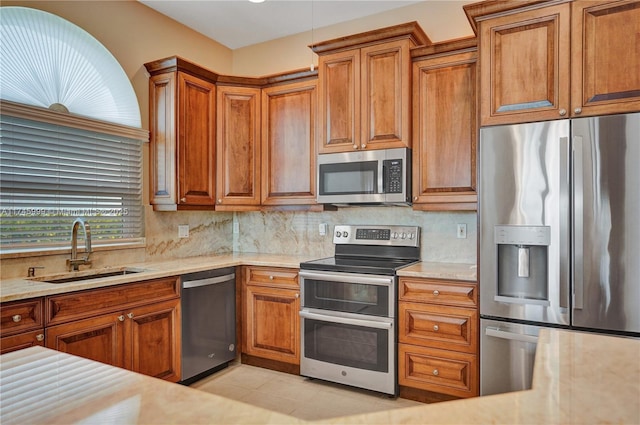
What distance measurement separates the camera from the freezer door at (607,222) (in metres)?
2.05

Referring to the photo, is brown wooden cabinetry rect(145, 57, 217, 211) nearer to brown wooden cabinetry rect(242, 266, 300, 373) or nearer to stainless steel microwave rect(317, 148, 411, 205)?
brown wooden cabinetry rect(242, 266, 300, 373)

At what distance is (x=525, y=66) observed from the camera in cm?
235

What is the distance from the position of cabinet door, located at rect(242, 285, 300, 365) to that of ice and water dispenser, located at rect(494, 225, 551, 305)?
150 cm

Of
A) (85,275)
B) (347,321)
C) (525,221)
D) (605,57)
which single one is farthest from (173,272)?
(605,57)

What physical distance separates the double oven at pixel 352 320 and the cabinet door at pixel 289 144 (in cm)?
72

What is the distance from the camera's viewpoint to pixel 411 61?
3.01 meters

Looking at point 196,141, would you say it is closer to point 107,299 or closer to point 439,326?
point 107,299

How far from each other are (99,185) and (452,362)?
2748 millimetres

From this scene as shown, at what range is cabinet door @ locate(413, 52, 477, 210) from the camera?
112 inches

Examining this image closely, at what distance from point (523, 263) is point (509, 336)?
43cm

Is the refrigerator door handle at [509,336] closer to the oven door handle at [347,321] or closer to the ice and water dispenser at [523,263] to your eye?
the ice and water dispenser at [523,263]

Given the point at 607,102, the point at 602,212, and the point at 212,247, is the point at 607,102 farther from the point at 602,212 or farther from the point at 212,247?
the point at 212,247

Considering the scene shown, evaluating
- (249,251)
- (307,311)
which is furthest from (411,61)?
(249,251)

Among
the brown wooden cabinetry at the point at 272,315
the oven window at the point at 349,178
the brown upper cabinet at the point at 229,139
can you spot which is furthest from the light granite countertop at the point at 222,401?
the brown upper cabinet at the point at 229,139
